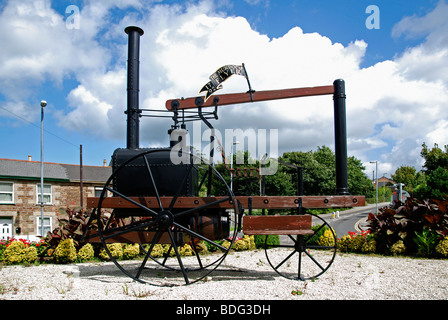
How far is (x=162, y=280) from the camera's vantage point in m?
5.65

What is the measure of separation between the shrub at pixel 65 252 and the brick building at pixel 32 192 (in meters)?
16.7

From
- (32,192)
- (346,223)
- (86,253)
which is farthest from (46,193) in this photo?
(346,223)

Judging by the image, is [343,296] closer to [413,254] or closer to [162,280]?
[162,280]

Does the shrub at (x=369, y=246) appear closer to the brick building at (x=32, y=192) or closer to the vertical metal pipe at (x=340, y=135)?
the vertical metal pipe at (x=340, y=135)

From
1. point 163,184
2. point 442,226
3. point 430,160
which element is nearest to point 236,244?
point 163,184

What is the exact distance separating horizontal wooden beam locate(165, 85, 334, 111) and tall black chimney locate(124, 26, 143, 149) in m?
0.64

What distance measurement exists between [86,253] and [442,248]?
314 inches

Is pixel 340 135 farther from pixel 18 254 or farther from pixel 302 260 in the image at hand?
pixel 18 254

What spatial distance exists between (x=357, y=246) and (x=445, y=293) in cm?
367

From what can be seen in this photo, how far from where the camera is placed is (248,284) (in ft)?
17.2

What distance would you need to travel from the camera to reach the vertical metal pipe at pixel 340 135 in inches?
209

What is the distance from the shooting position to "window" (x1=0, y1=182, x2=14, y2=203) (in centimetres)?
2314

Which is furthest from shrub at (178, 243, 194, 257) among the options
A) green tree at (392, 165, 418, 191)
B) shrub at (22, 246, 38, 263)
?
green tree at (392, 165, 418, 191)

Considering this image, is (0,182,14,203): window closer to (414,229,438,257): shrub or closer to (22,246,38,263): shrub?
(22,246,38,263): shrub
